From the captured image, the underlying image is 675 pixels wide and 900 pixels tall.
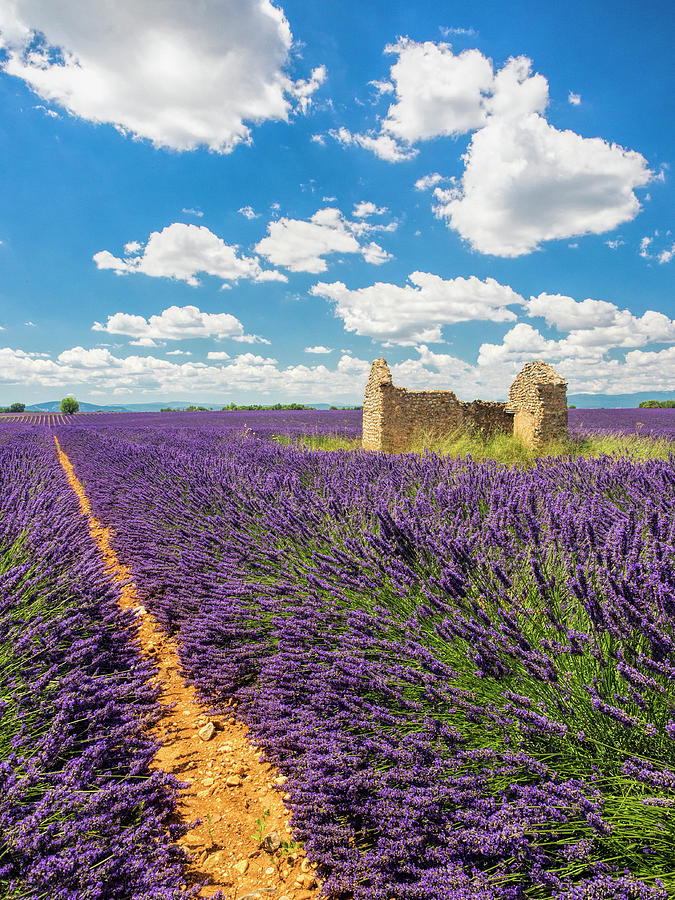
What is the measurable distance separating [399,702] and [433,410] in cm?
985

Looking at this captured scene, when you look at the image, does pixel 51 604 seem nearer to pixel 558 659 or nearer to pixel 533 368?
pixel 558 659

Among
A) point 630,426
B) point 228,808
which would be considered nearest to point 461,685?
point 228,808

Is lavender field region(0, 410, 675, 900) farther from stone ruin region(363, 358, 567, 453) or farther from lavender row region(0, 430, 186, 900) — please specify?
stone ruin region(363, 358, 567, 453)

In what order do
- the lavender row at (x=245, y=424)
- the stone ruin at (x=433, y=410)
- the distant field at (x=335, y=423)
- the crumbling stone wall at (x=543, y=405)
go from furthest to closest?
1. the lavender row at (x=245, y=424)
2. the distant field at (x=335, y=423)
3. the crumbling stone wall at (x=543, y=405)
4. the stone ruin at (x=433, y=410)

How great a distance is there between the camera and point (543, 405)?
10594 millimetres

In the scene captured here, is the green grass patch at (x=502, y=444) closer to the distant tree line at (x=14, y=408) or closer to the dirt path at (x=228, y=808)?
the dirt path at (x=228, y=808)

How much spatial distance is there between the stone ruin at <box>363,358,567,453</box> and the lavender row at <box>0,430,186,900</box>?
27.5ft

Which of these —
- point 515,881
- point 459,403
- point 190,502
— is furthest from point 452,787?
point 459,403

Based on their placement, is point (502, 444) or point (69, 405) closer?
point (502, 444)

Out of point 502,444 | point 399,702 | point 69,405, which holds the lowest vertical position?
point 399,702

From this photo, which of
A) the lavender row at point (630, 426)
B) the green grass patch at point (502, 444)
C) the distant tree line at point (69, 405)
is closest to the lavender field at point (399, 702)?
the green grass patch at point (502, 444)

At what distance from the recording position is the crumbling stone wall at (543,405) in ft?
34.8

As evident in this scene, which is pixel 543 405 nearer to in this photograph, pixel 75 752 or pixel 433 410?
pixel 433 410

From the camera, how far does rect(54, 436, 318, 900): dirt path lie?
1.39 meters
